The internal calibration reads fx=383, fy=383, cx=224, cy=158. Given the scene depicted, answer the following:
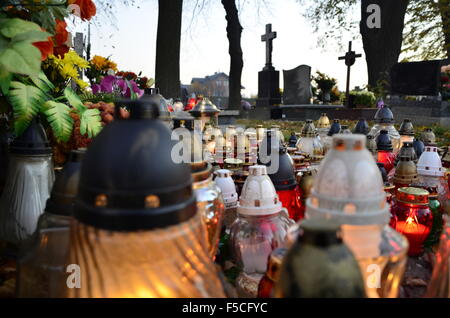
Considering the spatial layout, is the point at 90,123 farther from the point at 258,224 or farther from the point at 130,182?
the point at 130,182

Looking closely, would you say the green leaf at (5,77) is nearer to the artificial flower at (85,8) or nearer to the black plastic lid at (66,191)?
the black plastic lid at (66,191)

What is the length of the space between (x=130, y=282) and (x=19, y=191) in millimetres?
980

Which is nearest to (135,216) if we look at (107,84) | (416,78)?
(107,84)

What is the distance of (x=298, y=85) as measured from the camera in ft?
65.4

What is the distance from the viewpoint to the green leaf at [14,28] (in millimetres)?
1187

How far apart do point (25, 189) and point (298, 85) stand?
19.4 m

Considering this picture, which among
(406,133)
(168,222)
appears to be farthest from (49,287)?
(406,133)

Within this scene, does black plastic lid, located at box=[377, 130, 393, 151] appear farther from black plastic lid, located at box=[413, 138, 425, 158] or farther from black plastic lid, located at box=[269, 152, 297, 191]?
black plastic lid, located at box=[269, 152, 297, 191]

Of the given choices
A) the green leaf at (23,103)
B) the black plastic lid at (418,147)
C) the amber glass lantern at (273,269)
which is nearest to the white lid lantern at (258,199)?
the amber glass lantern at (273,269)

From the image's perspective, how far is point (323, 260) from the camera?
0.68 meters

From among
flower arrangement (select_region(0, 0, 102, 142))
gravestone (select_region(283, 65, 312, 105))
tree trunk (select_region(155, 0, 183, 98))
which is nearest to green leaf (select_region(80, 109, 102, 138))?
flower arrangement (select_region(0, 0, 102, 142))

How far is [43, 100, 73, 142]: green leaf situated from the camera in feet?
5.13

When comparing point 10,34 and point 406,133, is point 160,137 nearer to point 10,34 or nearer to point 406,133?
point 10,34

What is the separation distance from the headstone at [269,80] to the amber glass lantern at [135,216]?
18252 millimetres
